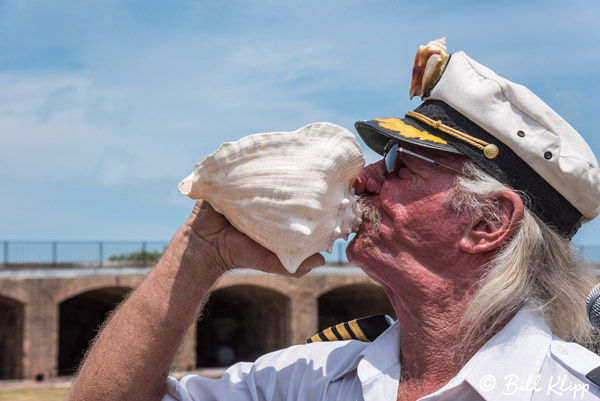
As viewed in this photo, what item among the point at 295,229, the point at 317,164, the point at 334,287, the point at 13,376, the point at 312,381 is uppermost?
the point at 317,164

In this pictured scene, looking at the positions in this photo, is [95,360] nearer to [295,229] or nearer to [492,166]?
[295,229]

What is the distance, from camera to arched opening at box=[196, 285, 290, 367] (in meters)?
27.8

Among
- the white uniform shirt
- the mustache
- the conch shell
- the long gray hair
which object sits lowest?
the white uniform shirt

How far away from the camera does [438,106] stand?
97.8 inches

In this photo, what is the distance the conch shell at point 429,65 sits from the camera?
8.21 feet

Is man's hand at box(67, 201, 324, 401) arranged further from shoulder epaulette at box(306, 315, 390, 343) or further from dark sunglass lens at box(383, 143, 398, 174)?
shoulder epaulette at box(306, 315, 390, 343)

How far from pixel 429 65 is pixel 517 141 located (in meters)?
0.44

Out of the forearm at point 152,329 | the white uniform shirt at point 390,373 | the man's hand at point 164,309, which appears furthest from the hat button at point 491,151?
the forearm at point 152,329

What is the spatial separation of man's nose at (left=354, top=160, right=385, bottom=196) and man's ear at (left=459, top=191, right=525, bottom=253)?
1.12 feet

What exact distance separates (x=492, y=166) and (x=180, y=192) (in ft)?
→ 3.36

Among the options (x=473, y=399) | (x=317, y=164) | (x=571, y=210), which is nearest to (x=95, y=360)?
(x=317, y=164)

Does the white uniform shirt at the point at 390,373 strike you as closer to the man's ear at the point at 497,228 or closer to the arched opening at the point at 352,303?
the man's ear at the point at 497,228

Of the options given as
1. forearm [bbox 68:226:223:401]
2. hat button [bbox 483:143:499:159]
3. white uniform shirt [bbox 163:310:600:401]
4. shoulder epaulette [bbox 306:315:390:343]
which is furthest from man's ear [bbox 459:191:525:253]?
forearm [bbox 68:226:223:401]

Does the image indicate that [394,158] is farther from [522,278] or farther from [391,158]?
[522,278]
